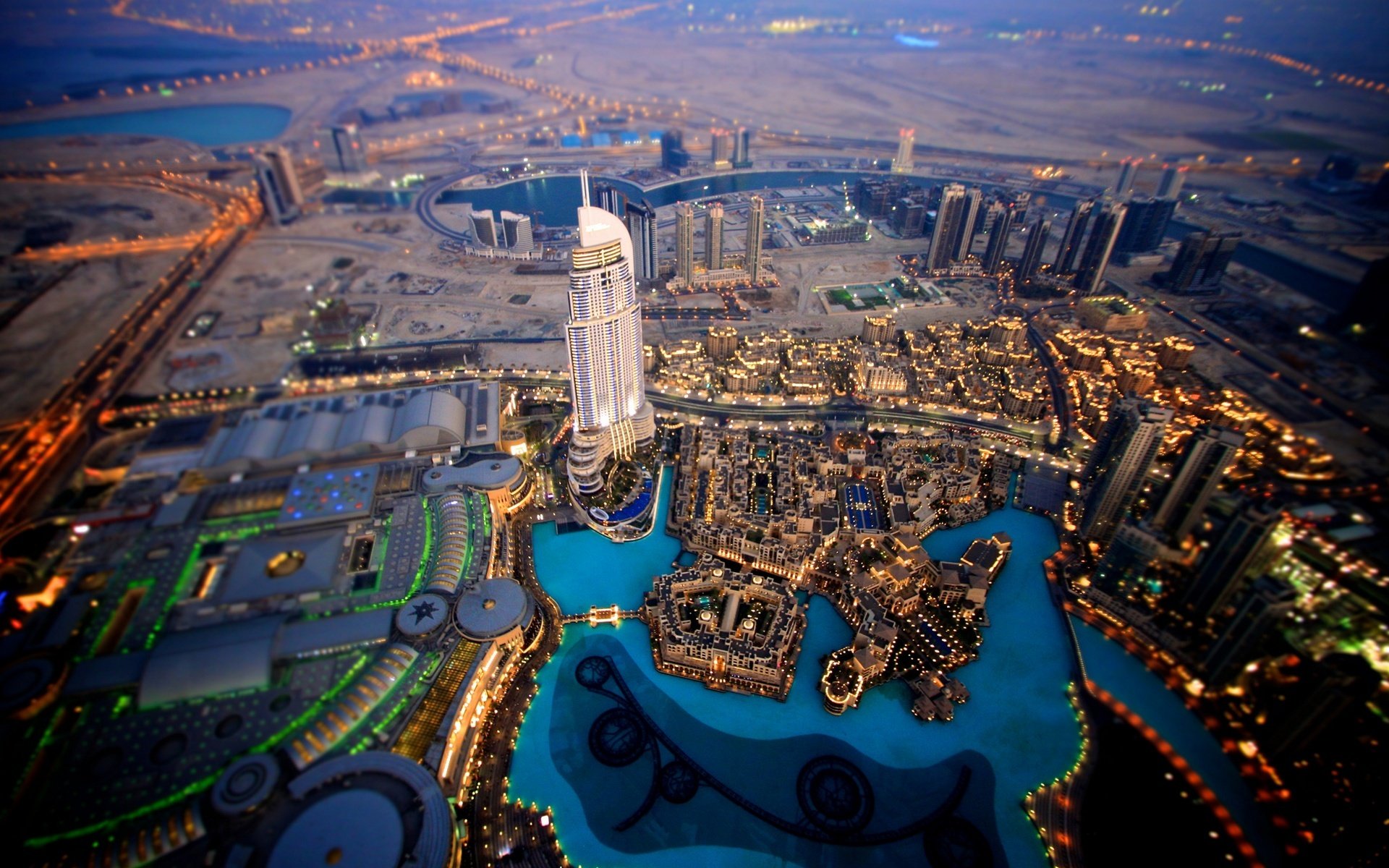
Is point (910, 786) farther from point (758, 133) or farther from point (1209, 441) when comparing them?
point (758, 133)

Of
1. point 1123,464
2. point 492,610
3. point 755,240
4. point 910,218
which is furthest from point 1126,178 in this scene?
point 492,610

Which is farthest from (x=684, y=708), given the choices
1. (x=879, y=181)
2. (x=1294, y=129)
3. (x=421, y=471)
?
(x=1294, y=129)

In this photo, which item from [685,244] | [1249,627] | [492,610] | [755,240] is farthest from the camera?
A: [755,240]

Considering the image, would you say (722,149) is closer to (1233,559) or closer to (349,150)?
(349,150)

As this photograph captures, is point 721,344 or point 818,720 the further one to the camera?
point 721,344

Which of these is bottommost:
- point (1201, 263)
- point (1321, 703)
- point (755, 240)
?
point (1321, 703)

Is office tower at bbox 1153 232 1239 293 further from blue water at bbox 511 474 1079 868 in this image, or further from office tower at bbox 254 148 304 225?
office tower at bbox 254 148 304 225
